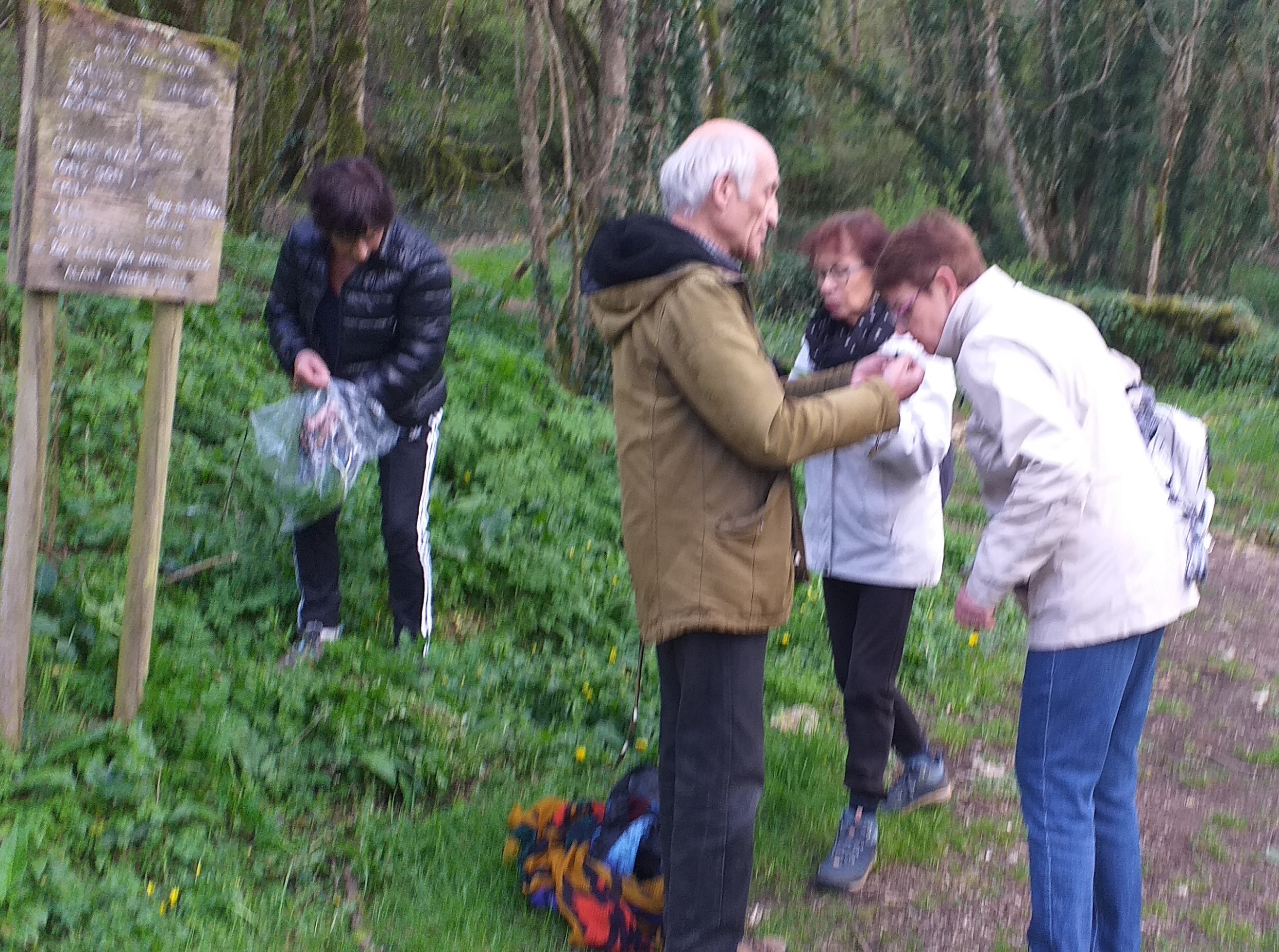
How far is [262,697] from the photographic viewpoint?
13.1 ft

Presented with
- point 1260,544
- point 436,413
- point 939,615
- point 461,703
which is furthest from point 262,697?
point 1260,544

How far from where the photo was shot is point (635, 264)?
2.56 metres

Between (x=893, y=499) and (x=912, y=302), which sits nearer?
(x=912, y=302)

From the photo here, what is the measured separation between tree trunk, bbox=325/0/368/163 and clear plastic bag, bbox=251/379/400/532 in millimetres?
5638

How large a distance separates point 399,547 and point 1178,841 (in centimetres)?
306

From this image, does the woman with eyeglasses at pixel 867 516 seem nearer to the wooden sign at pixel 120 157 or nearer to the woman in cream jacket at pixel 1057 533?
the woman in cream jacket at pixel 1057 533

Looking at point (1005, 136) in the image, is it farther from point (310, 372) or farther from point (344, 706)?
point (344, 706)

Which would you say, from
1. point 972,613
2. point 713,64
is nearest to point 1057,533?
point 972,613

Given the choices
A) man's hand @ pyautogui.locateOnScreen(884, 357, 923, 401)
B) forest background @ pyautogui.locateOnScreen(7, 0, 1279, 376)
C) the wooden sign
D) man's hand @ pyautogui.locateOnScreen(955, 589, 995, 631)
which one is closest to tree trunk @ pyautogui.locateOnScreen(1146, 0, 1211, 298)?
forest background @ pyautogui.locateOnScreen(7, 0, 1279, 376)

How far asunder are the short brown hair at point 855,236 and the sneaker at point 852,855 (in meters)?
1.73

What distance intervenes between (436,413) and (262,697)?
1267 millimetres

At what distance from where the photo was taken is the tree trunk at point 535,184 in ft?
26.4

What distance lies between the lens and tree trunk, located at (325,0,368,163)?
30.2 ft

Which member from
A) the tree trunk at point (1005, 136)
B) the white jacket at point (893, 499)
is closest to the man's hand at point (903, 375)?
the white jacket at point (893, 499)
